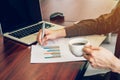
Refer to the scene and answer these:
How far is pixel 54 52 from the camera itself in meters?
1.24

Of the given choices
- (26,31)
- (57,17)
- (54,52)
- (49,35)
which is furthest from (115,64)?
(57,17)

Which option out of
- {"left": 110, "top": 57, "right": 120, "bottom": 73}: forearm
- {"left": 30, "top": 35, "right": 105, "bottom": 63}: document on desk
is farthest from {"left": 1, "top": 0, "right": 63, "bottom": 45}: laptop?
{"left": 110, "top": 57, "right": 120, "bottom": 73}: forearm

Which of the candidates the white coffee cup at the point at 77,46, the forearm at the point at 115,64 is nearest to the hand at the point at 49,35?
the white coffee cup at the point at 77,46

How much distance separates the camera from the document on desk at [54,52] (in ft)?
3.88

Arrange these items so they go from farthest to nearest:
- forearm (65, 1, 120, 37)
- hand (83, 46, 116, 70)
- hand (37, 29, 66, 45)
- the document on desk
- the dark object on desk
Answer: the dark object on desk < forearm (65, 1, 120, 37) < hand (37, 29, 66, 45) < the document on desk < hand (83, 46, 116, 70)

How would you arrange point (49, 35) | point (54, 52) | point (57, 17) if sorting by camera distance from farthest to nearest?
point (57, 17) → point (49, 35) → point (54, 52)

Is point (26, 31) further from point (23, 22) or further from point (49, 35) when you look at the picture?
point (49, 35)

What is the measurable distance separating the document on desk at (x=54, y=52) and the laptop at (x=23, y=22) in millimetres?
102

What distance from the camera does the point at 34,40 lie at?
1377 millimetres

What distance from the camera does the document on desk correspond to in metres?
1.18

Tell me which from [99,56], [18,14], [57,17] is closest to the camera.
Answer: [99,56]

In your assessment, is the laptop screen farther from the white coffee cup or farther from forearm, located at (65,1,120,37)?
the white coffee cup

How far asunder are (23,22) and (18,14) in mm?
67

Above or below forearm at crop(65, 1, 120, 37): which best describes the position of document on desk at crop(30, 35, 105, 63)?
below
